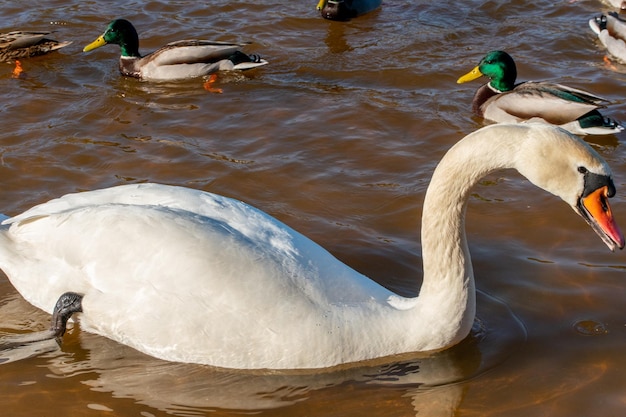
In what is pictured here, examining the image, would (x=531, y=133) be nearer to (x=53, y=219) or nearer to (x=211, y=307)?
(x=211, y=307)

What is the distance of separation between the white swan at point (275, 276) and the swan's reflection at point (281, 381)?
92 mm

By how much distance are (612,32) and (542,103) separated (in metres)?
2.45

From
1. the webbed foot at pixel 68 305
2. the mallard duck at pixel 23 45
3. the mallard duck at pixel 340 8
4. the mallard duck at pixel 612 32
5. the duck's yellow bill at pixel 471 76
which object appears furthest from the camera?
the mallard duck at pixel 340 8

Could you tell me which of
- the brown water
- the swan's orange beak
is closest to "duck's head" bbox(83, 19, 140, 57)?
the brown water

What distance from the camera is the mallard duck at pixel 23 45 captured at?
1043 centimetres

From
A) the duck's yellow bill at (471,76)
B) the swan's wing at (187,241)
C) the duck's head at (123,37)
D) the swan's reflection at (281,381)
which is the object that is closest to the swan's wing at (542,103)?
the duck's yellow bill at (471,76)

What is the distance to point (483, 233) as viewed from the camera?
241 inches

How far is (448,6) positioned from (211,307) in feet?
29.9

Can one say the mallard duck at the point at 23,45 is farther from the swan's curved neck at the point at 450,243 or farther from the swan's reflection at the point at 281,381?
the swan's curved neck at the point at 450,243

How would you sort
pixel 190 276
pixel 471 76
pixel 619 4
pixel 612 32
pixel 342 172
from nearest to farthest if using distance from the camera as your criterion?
pixel 190 276 < pixel 342 172 < pixel 471 76 < pixel 612 32 < pixel 619 4

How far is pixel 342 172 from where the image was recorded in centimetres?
726

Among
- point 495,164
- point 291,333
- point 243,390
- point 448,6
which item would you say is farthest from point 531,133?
point 448,6

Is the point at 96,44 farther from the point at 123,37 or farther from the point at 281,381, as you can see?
the point at 281,381

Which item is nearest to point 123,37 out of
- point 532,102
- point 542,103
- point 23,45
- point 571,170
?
point 23,45
